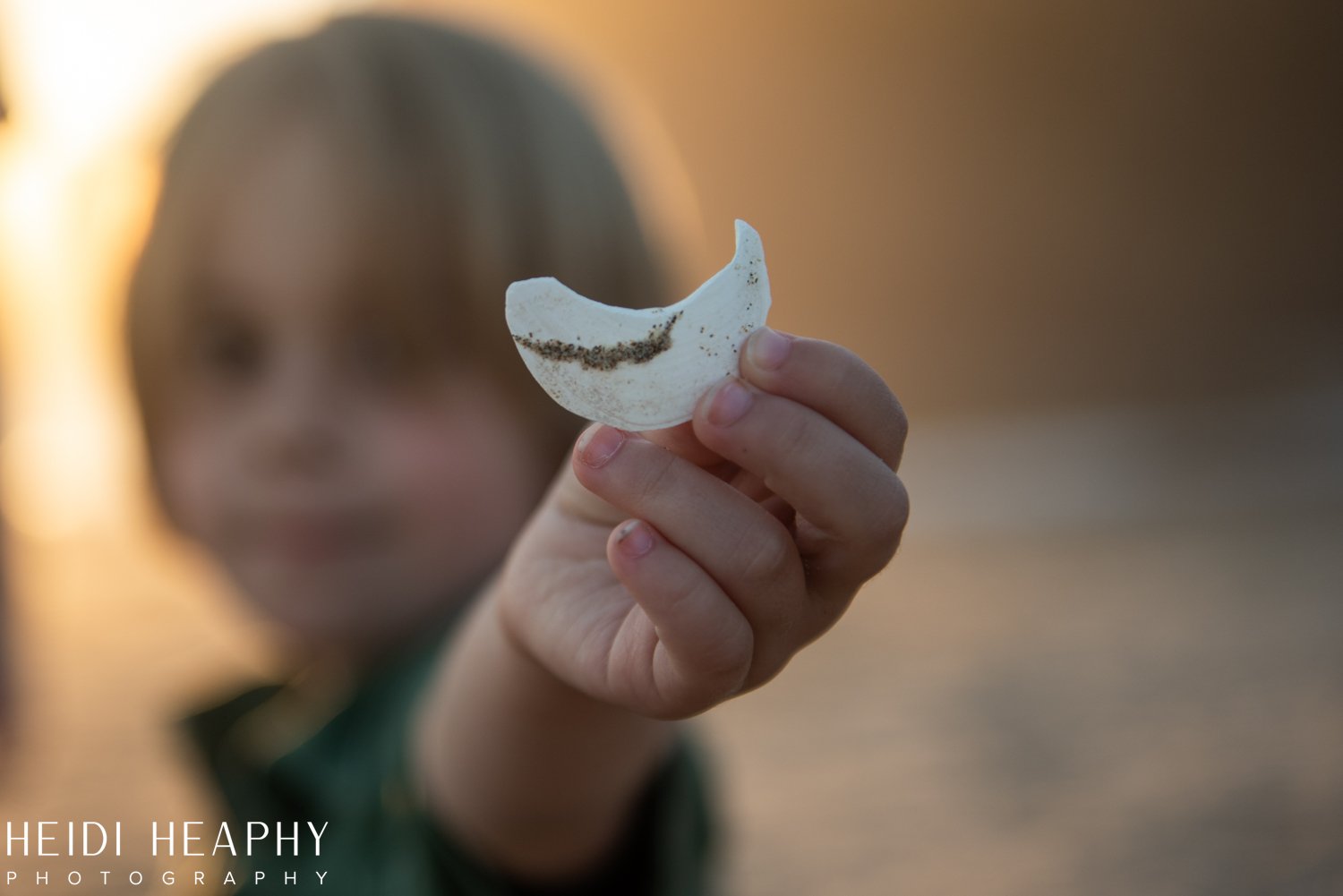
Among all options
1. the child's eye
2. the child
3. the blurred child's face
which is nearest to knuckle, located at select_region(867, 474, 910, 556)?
the child

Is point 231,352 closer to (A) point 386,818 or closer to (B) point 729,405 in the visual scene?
(A) point 386,818

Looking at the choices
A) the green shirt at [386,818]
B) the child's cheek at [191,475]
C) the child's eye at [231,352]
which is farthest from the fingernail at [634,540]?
the child's cheek at [191,475]

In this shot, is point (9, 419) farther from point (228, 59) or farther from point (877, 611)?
point (877, 611)

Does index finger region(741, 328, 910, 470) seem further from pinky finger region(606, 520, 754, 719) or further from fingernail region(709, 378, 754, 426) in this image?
pinky finger region(606, 520, 754, 719)

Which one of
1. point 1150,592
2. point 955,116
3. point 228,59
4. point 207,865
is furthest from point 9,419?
point 955,116

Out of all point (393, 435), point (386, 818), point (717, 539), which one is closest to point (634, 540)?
point (717, 539)

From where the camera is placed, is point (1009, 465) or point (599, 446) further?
point (1009, 465)

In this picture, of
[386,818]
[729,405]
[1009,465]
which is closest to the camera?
[729,405]
